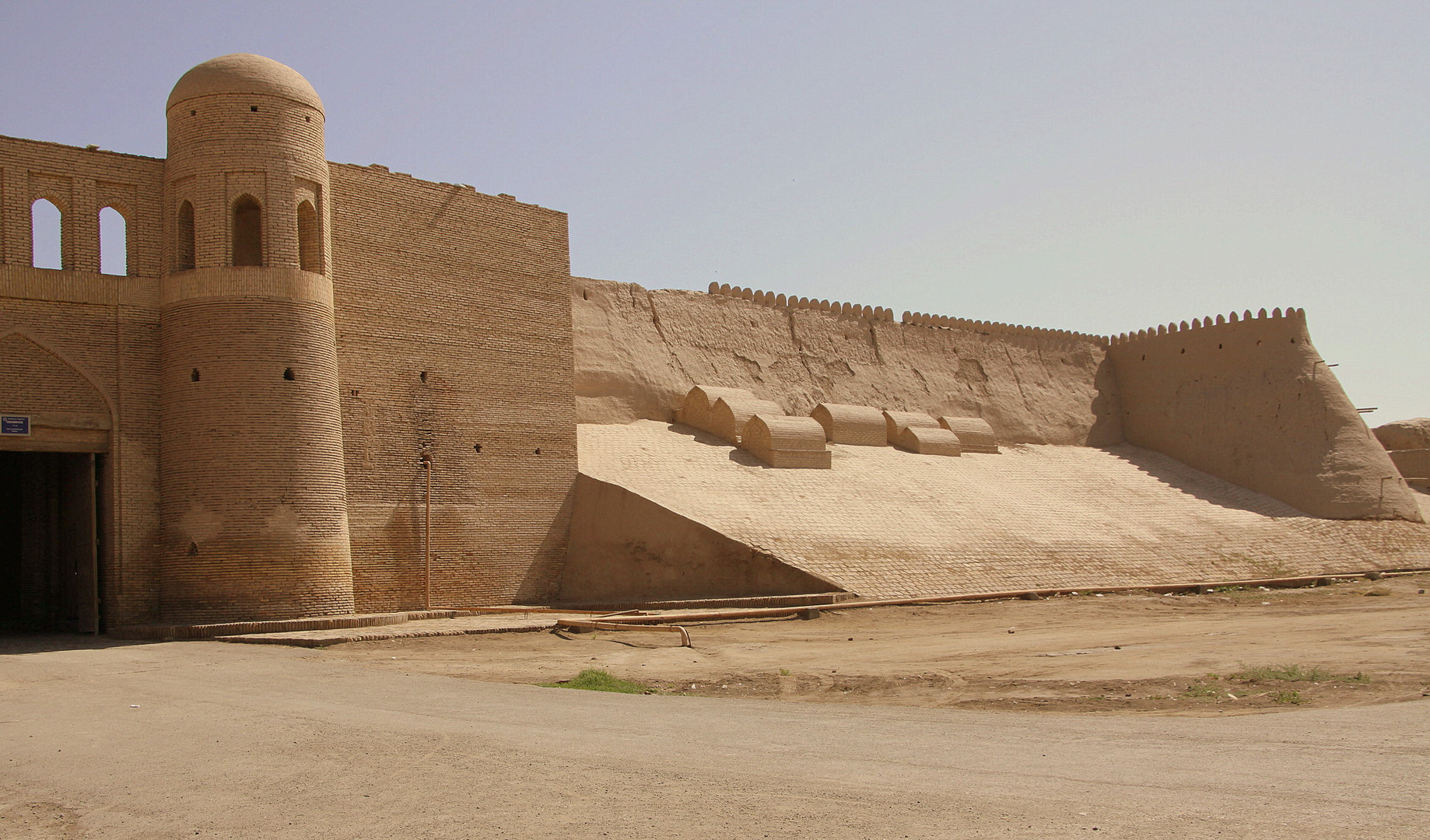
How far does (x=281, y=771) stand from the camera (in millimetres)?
5688

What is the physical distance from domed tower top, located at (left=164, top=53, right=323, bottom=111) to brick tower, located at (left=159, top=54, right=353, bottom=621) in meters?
0.02

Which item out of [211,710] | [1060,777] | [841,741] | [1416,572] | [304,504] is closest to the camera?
[1060,777]

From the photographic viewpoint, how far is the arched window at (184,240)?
1490cm

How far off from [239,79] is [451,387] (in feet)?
16.3

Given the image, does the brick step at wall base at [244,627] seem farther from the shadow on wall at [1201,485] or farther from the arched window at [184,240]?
the shadow on wall at [1201,485]

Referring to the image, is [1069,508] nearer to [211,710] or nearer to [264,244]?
[264,244]

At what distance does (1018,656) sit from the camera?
1094cm

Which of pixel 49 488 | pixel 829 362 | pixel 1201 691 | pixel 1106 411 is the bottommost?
pixel 1201 691

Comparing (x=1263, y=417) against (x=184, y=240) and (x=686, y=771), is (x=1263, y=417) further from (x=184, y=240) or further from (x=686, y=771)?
(x=686, y=771)

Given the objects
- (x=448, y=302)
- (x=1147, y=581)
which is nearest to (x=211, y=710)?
(x=448, y=302)

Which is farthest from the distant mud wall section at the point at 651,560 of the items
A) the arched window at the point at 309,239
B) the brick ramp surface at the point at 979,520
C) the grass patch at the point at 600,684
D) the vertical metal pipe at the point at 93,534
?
the grass patch at the point at 600,684

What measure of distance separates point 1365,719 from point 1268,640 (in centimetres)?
497

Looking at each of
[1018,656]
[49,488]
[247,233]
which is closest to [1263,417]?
[1018,656]

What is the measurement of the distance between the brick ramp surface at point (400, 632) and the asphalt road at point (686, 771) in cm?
439
